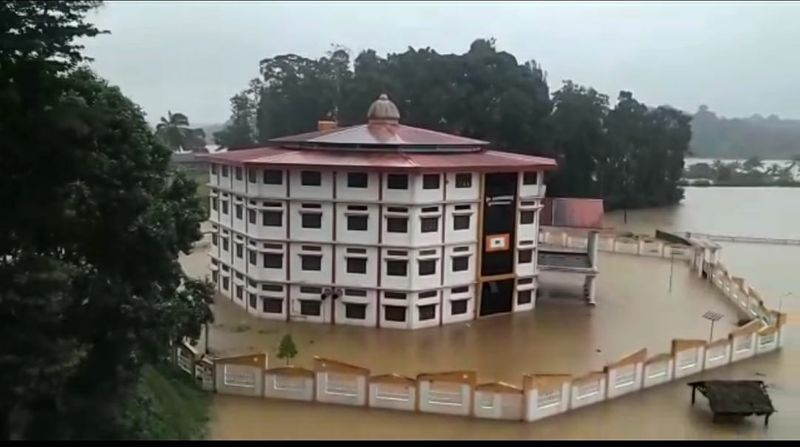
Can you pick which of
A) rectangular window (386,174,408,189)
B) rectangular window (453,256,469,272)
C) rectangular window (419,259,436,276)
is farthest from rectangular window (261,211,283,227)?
rectangular window (453,256,469,272)

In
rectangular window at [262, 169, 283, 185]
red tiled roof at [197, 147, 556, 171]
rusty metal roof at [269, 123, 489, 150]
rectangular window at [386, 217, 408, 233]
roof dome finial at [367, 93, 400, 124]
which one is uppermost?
roof dome finial at [367, 93, 400, 124]

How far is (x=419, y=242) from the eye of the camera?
500 inches

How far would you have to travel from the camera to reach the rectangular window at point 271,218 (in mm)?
13039

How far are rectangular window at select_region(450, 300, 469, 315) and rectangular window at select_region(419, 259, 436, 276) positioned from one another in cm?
71

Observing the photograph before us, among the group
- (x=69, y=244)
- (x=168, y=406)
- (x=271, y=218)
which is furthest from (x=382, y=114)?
(x=69, y=244)

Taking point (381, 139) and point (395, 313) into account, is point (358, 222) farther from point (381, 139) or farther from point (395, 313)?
point (381, 139)

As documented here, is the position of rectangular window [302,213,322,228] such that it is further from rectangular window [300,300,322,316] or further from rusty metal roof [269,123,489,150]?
rusty metal roof [269,123,489,150]

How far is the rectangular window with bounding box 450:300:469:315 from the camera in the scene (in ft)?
43.2

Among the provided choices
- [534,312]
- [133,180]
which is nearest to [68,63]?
[133,180]

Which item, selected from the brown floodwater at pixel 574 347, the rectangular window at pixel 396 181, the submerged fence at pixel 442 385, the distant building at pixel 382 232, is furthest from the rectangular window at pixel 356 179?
A: the submerged fence at pixel 442 385

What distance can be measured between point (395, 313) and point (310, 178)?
2.66m

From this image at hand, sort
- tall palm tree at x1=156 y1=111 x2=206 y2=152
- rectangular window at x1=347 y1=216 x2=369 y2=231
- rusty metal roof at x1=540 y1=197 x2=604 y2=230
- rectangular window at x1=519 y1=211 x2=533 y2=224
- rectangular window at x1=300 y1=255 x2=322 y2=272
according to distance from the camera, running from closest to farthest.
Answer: rectangular window at x1=347 y1=216 x2=369 y2=231, rectangular window at x1=300 y1=255 x2=322 y2=272, rectangular window at x1=519 y1=211 x2=533 y2=224, rusty metal roof at x1=540 y1=197 x2=604 y2=230, tall palm tree at x1=156 y1=111 x2=206 y2=152

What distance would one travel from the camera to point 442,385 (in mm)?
8656

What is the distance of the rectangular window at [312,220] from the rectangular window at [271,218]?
1.38ft
